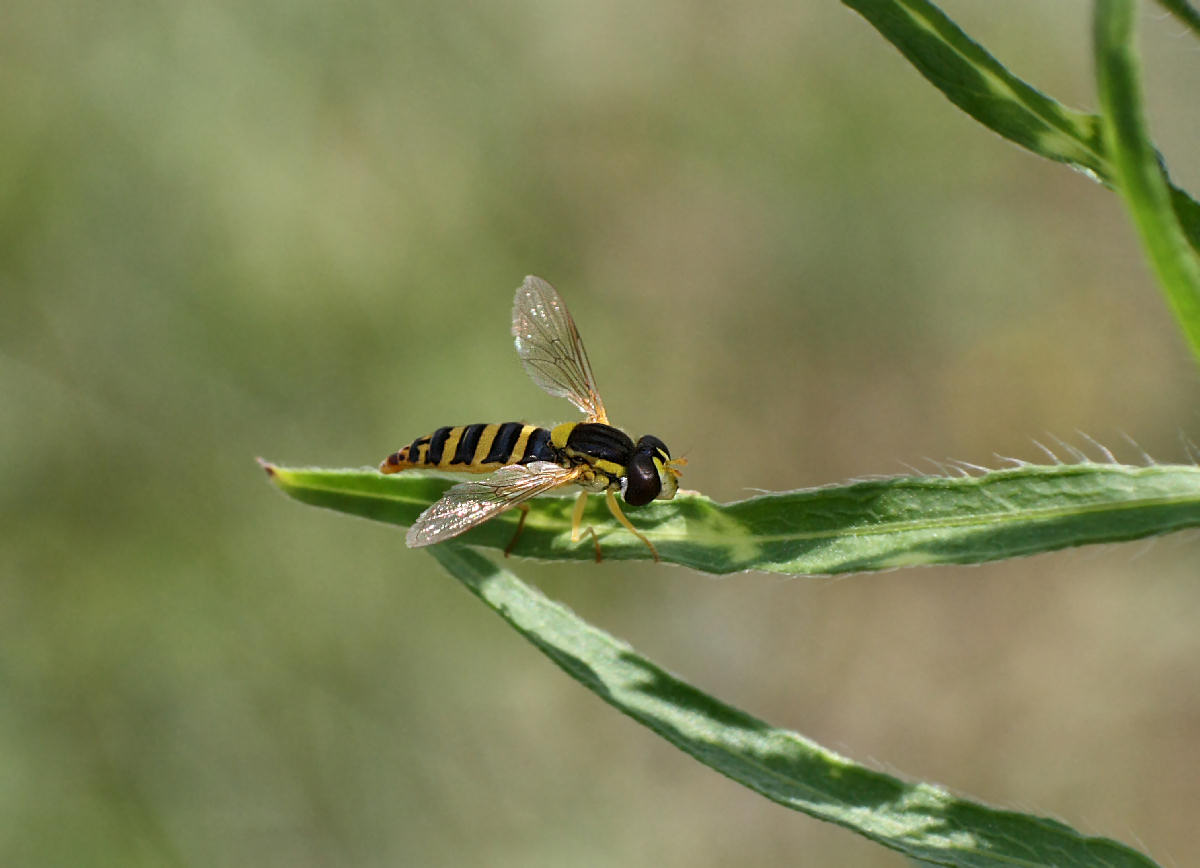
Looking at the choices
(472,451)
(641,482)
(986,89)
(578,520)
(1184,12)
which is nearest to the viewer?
(1184,12)

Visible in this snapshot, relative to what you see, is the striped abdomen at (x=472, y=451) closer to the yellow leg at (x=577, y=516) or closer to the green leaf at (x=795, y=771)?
the yellow leg at (x=577, y=516)

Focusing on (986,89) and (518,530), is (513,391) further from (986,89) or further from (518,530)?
(986,89)

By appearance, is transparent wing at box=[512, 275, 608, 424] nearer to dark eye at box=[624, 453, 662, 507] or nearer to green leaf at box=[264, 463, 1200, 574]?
dark eye at box=[624, 453, 662, 507]

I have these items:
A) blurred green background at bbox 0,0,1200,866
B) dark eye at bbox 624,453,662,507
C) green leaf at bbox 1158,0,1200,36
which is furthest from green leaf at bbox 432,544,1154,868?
blurred green background at bbox 0,0,1200,866

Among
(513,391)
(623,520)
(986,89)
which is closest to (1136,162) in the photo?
(986,89)

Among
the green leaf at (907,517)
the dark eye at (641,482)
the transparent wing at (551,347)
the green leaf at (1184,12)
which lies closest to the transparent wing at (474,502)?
the green leaf at (907,517)

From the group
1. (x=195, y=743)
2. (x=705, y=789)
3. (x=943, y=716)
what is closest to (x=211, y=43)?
(x=195, y=743)

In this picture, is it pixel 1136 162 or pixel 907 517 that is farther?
pixel 907 517
